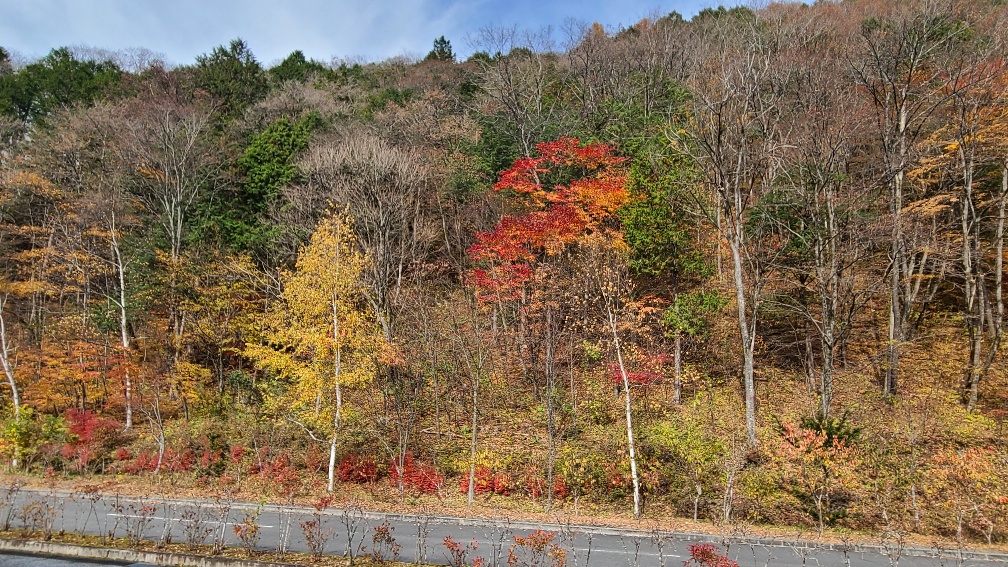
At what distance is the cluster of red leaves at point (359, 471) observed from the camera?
1975 centimetres

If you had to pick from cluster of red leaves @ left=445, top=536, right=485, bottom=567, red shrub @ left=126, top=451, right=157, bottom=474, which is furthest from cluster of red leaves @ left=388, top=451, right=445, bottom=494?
red shrub @ left=126, top=451, right=157, bottom=474

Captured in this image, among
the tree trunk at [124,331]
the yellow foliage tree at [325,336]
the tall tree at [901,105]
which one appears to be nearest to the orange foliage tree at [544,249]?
the yellow foliage tree at [325,336]

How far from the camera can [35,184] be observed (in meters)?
27.9

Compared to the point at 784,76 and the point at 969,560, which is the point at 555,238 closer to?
the point at 784,76

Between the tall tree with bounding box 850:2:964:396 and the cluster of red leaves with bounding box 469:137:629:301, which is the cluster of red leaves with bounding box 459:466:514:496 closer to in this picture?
the cluster of red leaves with bounding box 469:137:629:301

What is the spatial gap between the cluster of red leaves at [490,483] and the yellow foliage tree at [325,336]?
4833 mm

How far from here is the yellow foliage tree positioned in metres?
18.9

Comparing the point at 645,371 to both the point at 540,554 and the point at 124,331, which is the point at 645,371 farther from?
the point at 124,331

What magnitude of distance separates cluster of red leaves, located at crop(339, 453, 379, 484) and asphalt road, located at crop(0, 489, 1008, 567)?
3.76 meters

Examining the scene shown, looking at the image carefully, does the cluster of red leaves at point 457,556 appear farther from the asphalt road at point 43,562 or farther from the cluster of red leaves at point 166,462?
the cluster of red leaves at point 166,462

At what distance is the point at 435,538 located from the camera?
1330 cm

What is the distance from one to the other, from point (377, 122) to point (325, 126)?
314 centimetres

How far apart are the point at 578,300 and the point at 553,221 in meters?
3.61

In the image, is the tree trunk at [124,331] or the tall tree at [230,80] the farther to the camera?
the tall tree at [230,80]
